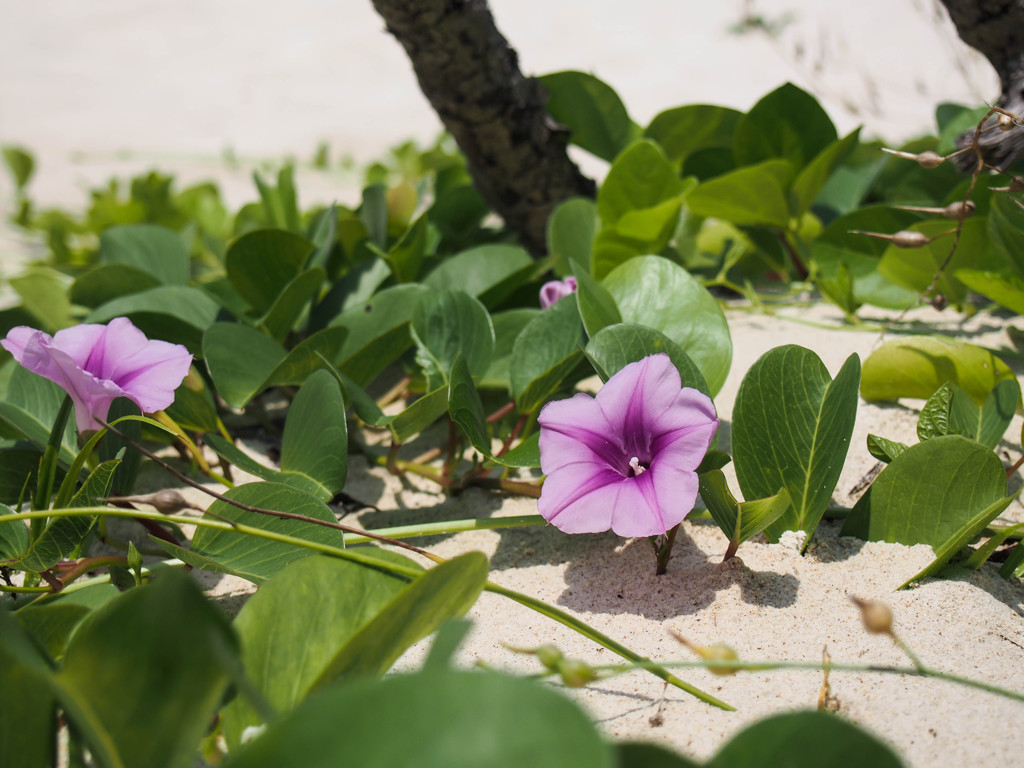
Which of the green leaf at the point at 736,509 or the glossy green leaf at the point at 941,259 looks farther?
the glossy green leaf at the point at 941,259

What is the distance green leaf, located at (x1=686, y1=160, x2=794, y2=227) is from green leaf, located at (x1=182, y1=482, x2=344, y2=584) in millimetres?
972

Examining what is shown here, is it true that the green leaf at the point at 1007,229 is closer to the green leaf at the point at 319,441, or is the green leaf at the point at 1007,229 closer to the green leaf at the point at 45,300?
the green leaf at the point at 319,441

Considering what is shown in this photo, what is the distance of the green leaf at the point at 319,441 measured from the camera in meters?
0.92

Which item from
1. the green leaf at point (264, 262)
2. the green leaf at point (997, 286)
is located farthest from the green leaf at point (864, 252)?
the green leaf at point (264, 262)

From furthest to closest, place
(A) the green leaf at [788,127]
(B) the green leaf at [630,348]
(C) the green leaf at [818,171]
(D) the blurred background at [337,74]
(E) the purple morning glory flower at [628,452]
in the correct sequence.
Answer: (D) the blurred background at [337,74], (A) the green leaf at [788,127], (C) the green leaf at [818,171], (B) the green leaf at [630,348], (E) the purple morning glory flower at [628,452]

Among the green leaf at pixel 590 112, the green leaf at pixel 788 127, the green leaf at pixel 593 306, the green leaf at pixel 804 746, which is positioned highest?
the green leaf at pixel 590 112

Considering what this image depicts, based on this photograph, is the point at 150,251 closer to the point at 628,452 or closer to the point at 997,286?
the point at 628,452

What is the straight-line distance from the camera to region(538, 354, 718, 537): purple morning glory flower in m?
0.80

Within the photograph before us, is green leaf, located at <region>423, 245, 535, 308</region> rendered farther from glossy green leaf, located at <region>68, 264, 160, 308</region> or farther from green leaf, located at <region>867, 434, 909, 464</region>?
green leaf, located at <region>867, 434, 909, 464</region>

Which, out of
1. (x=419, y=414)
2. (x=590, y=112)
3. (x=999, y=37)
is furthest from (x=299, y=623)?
(x=999, y=37)

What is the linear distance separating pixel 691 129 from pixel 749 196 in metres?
0.34

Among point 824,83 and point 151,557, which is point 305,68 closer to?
point 824,83

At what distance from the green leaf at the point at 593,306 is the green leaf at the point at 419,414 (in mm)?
186

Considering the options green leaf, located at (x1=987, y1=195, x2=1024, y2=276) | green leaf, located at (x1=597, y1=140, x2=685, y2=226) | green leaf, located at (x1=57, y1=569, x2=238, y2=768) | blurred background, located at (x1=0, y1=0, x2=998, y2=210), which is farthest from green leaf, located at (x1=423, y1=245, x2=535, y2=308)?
blurred background, located at (x1=0, y1=0, x2=998, y2=210)
